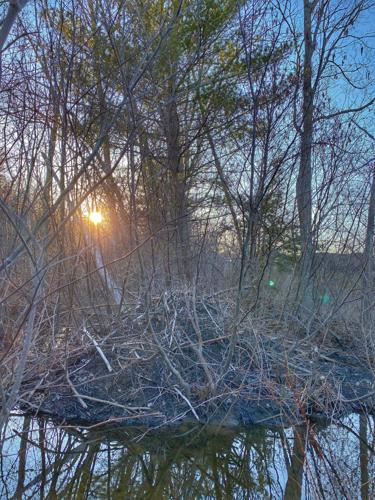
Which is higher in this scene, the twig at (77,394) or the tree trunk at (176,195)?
the tree trunk at (176,195)

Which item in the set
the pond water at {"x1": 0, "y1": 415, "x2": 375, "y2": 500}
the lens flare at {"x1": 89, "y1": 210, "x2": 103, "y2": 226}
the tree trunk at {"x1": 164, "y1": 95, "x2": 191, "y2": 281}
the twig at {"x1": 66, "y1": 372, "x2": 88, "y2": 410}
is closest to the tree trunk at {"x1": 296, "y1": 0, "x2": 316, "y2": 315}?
the tree trunk at {"x1": 164, "y1": 95, "x2": 191, "y2": 281}

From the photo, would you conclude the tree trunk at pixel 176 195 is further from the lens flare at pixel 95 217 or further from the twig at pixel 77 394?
the twig at pixel 77 394

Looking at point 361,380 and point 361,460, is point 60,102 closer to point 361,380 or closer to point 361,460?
point 361,460

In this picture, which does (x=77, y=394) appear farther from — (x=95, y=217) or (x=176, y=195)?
(x=176, y=195)

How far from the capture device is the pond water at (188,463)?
3523 millimetres

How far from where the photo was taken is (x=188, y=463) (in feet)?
13.0

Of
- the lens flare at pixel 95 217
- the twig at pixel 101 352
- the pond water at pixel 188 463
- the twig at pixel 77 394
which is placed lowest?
the pond water at pixel 188 463

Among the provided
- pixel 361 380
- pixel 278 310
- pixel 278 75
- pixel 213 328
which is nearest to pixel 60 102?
pixel 278 75

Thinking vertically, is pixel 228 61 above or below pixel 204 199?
above

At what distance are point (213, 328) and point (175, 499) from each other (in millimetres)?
2601

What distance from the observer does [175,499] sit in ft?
11.3

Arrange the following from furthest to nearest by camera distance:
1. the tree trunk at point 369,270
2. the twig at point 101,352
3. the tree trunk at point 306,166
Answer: the tree trunk at point 369,270 → the twig at point 101,352 → the tree trunk at point 306,166

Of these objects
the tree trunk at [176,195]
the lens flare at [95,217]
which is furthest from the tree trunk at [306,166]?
the lens flare at [95,217]

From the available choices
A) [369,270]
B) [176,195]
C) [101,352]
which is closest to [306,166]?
[369,270]
